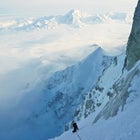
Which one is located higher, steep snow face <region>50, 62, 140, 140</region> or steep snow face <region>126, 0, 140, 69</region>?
steep snow face <region>50, 62, 140, 140</region>

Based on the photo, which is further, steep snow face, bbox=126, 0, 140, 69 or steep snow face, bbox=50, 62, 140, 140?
steep snow face, bbox=126, 0, 140, 69

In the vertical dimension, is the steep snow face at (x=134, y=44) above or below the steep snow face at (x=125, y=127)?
below

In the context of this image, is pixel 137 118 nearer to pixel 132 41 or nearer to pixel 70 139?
pixel 70 139

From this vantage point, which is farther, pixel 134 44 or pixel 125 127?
pixel 134 44

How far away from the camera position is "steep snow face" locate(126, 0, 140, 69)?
93750 mm

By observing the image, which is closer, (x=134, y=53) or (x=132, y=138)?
(x=132, y=138)

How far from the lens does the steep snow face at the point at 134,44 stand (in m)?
93.8

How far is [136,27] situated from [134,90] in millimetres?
42852

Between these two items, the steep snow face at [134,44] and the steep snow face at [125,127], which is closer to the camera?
the steep snow face at [125,127]

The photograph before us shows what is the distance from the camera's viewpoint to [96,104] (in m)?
179

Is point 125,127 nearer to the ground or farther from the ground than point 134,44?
farther from the ground

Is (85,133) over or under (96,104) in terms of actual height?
over

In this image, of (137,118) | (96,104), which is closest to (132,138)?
(137,118)

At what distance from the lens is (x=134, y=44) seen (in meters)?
96.5
